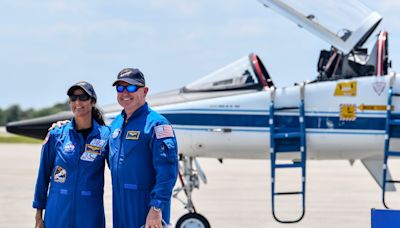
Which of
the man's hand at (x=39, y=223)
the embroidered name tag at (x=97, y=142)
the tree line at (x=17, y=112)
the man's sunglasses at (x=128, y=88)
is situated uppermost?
the tree line at (x=17, y=112)

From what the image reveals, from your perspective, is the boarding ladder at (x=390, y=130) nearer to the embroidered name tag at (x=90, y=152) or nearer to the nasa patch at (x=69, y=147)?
the embroidered name tag at (x=90, y=152)

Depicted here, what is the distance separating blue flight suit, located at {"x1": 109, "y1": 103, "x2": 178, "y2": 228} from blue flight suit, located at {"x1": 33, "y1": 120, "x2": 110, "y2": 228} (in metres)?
0.21

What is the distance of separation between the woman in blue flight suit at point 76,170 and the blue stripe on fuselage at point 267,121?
3.96m

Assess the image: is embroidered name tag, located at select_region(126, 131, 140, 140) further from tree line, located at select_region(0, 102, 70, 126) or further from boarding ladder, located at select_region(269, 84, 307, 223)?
tree line, located at select_region(0, 102, 70, 126)

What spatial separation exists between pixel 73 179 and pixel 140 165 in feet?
1.67

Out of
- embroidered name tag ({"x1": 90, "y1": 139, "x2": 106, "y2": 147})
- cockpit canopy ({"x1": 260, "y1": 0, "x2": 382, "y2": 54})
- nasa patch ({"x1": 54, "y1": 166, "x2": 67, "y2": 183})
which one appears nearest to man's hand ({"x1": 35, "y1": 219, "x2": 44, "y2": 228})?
nasa patch ({"x1": 54, "y1": 166, "x2": 67, "y2": 183})

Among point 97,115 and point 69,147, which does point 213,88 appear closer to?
point 97,115

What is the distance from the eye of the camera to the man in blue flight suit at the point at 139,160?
5.35 metres

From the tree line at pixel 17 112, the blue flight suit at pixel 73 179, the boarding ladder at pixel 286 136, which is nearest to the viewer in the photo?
the blue flight suit at pixel 73 179

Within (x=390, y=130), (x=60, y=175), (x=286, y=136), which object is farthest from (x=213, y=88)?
(x=60, y=175)

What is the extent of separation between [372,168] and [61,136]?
5.51m

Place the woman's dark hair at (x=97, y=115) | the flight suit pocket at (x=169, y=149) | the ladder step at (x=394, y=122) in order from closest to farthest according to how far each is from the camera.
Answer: the flight suit pocket at (x=169, y=149)
the woman's dark hair at (x=97, y=115)
the ladder step at (x=394, y=122)

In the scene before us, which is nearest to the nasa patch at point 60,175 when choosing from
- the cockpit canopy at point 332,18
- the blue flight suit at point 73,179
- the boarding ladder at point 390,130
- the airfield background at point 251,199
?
the blue flight suit at point 73,179

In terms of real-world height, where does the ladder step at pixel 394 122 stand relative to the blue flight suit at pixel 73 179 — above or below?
above
